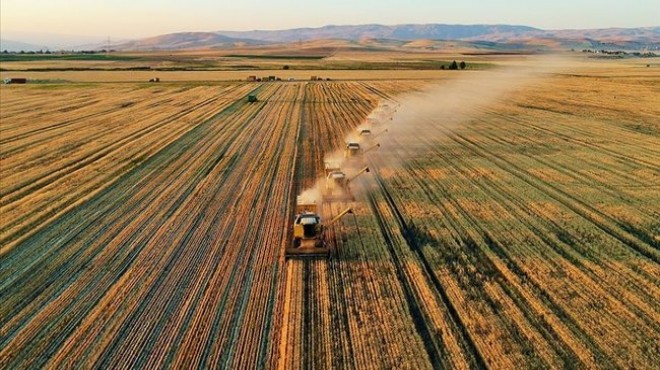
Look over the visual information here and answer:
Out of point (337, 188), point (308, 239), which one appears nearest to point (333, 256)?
point (308, 239)

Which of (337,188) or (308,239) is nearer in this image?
(308,239)

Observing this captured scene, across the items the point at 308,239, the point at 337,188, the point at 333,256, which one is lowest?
the point at 333,256

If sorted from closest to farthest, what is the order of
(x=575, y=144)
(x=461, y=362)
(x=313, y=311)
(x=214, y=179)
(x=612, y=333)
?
(x=461, y=362), (x=612, y=333), (x=313, y=311), (x=214, y=179), (x=575, y=144)

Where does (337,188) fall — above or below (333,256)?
above

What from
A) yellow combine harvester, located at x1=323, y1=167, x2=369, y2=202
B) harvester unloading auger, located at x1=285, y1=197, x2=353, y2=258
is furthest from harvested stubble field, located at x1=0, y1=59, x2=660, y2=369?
yellow combine harvester, located at x1=323, y1=167, x2=369, y2=202

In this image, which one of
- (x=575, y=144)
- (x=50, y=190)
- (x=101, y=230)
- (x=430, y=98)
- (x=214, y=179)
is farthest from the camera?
(x=430, y=98)

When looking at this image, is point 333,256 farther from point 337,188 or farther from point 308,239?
point 337,188

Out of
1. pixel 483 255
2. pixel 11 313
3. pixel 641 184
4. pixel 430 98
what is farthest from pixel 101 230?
pixel 430 98

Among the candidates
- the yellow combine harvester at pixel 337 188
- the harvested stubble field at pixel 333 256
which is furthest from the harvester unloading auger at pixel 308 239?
the yellow combine harvester at pixel 337 188

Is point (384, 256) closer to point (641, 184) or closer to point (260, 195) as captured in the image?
A: point (260, 195)
